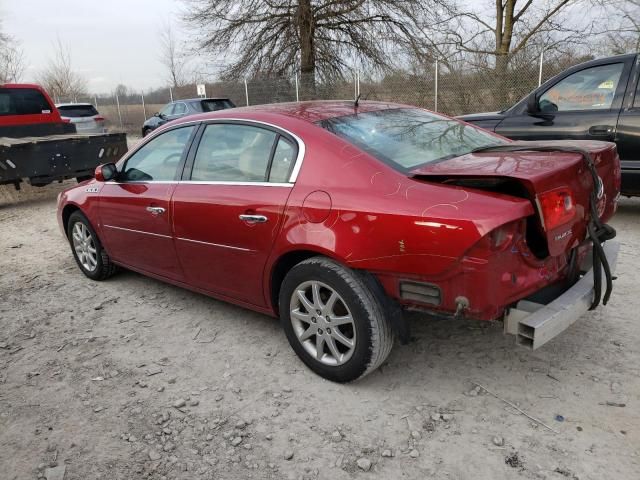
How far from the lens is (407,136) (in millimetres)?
3164

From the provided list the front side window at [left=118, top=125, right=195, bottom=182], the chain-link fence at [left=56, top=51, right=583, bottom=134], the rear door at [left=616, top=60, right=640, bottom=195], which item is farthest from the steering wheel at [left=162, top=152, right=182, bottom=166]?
the chain-link fence at [left=56, top=51, right=583, bottom=134]

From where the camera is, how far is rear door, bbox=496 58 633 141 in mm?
5426

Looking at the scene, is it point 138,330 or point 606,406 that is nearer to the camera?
point 606,406

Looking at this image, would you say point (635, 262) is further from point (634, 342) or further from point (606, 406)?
point (606, 406)

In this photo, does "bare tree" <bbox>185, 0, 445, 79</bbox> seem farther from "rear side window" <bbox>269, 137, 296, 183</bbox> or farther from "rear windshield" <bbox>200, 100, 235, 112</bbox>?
"rear side window" <bbox>269, 137, 296, 183</bbox>

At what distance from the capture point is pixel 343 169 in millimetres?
2764

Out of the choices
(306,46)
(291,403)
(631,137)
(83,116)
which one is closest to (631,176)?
(631,137)

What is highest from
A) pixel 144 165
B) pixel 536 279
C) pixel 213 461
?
pixel 144 165

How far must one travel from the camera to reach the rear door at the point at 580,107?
5426 millimetres

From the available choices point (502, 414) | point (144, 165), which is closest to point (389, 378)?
point (502, 414)

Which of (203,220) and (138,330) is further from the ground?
(203,220)

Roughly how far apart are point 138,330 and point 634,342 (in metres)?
3.31

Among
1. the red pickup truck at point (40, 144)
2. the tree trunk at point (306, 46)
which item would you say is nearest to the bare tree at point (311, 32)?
the tree trunk at point (306, 46)

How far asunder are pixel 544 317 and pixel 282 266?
4.76ft
